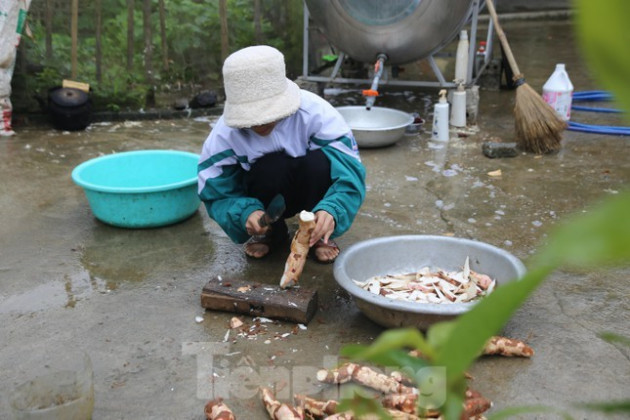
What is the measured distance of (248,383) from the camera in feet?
6.25

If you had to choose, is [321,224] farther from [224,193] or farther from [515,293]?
[515,293]

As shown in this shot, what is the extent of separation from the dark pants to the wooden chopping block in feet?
1.36

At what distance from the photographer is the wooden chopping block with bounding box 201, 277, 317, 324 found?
2189mm

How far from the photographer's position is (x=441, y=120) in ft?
13.9

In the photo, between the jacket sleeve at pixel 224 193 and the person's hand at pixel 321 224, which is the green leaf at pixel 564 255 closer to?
the person's hand at pixel 321 224

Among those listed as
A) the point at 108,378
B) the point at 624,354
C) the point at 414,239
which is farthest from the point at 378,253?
the point at 108,378

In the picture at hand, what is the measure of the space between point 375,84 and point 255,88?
7.25 ft

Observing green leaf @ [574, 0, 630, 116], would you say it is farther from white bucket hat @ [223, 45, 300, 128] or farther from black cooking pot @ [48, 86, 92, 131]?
black cooking pot @ [48, 86, 92, 131]

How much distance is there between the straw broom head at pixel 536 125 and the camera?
3.93m

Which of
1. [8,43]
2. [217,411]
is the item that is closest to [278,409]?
[217,411]

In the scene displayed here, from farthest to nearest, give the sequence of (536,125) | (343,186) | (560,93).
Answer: (560,93)
(536,125)
(343,186)

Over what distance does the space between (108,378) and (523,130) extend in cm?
302

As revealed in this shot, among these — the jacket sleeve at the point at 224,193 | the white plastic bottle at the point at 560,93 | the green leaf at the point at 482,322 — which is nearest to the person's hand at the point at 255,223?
the jacket sleeve at the point at 224,193

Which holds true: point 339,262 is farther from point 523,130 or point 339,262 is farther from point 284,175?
point 523,130
